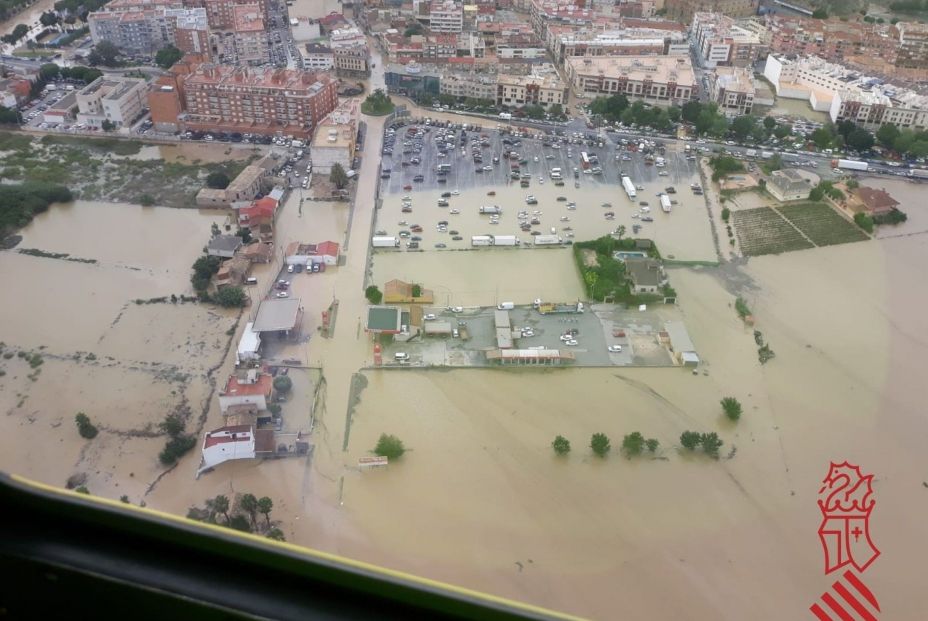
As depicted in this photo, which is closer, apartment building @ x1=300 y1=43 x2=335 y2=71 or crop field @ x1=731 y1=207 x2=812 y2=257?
crop field @ x1=731 y1=207 x2=812 y2=257

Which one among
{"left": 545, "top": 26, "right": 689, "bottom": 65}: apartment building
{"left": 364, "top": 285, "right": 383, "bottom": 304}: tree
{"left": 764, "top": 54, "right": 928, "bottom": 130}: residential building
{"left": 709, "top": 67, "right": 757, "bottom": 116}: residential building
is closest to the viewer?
{"left": 364, "top": 285, "right": 383, "bottom": 304}: tree

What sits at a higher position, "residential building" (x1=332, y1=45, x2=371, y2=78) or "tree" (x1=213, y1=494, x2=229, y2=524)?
"residential building" (x1=332, y1=45, x2=371, y2=78)

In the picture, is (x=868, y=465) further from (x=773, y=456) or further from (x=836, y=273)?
(x=836, y=273)

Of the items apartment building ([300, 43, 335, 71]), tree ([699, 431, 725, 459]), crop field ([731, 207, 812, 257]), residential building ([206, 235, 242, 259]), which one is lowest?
tree ([699, 431, 725, 459])

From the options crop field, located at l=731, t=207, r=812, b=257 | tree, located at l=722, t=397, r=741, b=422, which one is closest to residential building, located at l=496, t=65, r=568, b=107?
crop field, located at l=731, t=207, r=812, b=257

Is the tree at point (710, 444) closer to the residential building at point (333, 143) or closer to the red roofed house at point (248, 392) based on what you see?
the red roofed house at point (248, 392)

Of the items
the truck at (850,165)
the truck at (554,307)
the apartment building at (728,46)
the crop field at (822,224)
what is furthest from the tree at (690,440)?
the apartment building at (728,46)

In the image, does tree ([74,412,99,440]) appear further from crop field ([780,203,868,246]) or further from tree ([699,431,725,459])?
crop field ([780,203,868,246])
